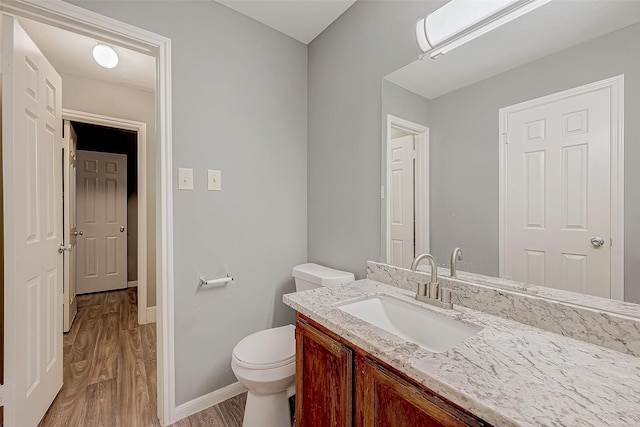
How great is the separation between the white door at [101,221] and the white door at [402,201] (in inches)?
167

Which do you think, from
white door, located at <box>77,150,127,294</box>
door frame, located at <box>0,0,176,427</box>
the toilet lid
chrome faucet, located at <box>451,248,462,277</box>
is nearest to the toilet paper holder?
door frame, located at <box>0,0,176,427</box>

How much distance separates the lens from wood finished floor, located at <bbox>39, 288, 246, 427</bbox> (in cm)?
152

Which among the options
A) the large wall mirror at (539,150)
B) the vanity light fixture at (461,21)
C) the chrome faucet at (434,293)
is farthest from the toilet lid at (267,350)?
the vanity light fixture at (461,21)

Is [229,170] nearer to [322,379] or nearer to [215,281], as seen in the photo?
[215,281]

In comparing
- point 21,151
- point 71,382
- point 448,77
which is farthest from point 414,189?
point 71,382

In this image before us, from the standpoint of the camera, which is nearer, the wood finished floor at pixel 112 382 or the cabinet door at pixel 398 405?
the cabinet door at pixel 398 405

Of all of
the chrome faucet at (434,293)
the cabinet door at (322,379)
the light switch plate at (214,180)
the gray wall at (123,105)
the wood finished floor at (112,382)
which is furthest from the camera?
the gray wall at (123,105)

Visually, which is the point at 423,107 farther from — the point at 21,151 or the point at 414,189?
the point at 21,151

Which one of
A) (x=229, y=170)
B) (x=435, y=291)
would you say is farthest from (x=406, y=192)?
(x=229, y=170)

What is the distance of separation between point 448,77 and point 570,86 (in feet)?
1.49

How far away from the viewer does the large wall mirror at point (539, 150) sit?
31.1 inches

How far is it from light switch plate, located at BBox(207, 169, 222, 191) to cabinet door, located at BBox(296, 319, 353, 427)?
0.96 meters

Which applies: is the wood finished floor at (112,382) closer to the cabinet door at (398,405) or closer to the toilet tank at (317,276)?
the toilet tank at (317,276)

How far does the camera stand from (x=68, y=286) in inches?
104
